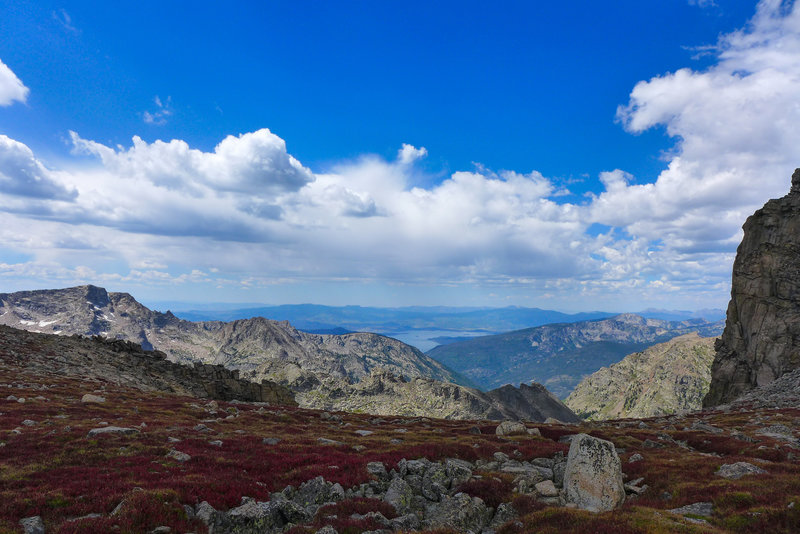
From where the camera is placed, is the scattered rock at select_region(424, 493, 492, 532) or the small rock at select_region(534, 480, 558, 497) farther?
the small rock at select_region(534, 480, 558, 497)

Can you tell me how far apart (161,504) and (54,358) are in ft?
219

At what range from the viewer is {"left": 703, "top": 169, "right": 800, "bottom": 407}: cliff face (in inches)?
3745

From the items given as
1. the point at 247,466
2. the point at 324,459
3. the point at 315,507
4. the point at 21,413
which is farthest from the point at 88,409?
the point at 315,507


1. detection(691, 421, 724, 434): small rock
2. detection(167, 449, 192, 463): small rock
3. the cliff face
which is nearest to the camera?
detection(167, 449, 192, 463): small rock

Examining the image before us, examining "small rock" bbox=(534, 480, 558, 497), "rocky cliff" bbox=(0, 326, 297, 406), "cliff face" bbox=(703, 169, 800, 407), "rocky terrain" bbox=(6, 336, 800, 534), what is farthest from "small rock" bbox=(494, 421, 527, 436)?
"cliff face" bbox=(703, 169, 800, 407)

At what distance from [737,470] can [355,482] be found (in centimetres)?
2201

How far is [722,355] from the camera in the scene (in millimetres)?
109438

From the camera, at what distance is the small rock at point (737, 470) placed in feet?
68.3

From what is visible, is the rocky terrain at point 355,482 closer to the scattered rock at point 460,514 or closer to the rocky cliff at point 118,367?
the scattered rock at point 460,514

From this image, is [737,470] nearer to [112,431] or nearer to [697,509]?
[697,509]

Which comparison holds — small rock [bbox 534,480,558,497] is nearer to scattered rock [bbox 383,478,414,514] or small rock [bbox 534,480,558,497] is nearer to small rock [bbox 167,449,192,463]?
scattered rock [bbox 383,478,414,514]

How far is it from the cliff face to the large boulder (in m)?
110

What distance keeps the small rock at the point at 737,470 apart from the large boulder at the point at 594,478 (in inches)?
301

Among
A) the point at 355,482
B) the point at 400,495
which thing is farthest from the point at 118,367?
the point at 400,495
